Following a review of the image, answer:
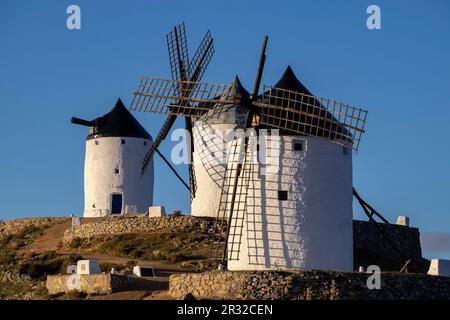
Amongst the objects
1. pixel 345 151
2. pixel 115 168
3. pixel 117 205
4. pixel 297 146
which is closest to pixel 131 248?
pixel 117 205

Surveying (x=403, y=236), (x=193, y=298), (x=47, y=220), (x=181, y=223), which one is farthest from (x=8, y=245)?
(x=193, y=298)

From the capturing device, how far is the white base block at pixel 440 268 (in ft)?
112

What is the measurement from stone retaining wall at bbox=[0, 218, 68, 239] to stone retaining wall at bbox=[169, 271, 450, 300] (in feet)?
67.5

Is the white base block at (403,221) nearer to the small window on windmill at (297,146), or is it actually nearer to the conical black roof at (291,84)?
the conical black roof at (291,84)

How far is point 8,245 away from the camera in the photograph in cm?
4784

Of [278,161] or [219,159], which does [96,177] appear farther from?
[278,161]

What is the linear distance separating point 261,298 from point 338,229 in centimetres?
455

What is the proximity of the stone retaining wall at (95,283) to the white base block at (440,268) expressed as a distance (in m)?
9.33

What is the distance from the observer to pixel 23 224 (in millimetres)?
51406

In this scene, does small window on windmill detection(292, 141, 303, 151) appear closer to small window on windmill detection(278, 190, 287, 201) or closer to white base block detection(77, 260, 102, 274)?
small window on windmill detection(278, 190, 287, 201)

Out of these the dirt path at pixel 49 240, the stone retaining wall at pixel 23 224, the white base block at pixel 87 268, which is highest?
the stone retaining wall at pixel 23 224

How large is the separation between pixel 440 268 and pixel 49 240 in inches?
777

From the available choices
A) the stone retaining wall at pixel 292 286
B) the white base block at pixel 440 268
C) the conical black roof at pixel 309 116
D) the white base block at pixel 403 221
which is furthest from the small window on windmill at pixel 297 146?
the white base block at pixel 403 221

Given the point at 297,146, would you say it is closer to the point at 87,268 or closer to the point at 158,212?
the point at 87,268
